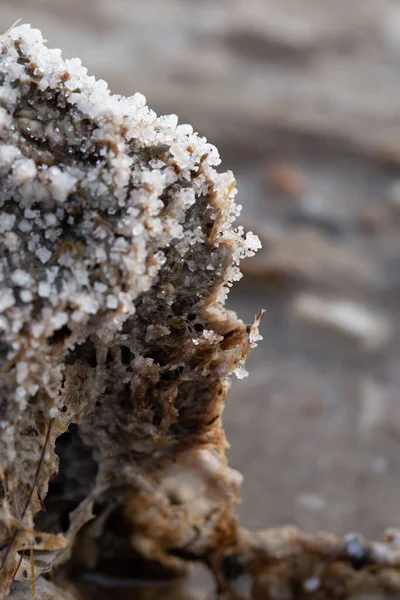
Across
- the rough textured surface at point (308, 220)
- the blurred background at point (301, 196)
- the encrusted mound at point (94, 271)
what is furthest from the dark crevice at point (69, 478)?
the blurred background at point (301, 196)

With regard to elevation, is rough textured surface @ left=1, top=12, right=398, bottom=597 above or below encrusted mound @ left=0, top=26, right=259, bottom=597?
above

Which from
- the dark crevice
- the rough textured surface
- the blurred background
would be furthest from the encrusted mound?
the blurred background

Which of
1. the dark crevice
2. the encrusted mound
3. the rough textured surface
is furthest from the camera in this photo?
the rough textured surface

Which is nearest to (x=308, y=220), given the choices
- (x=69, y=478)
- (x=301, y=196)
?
(x=301, y=196)

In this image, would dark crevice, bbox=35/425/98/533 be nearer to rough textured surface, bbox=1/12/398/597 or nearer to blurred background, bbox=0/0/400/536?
rough textured surface, bbox=1/12/398/597

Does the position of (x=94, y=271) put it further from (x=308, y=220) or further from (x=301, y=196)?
(x=301, y=196)

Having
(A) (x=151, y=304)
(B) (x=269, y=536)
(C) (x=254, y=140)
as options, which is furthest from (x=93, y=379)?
(C) (x=254, y=140)
